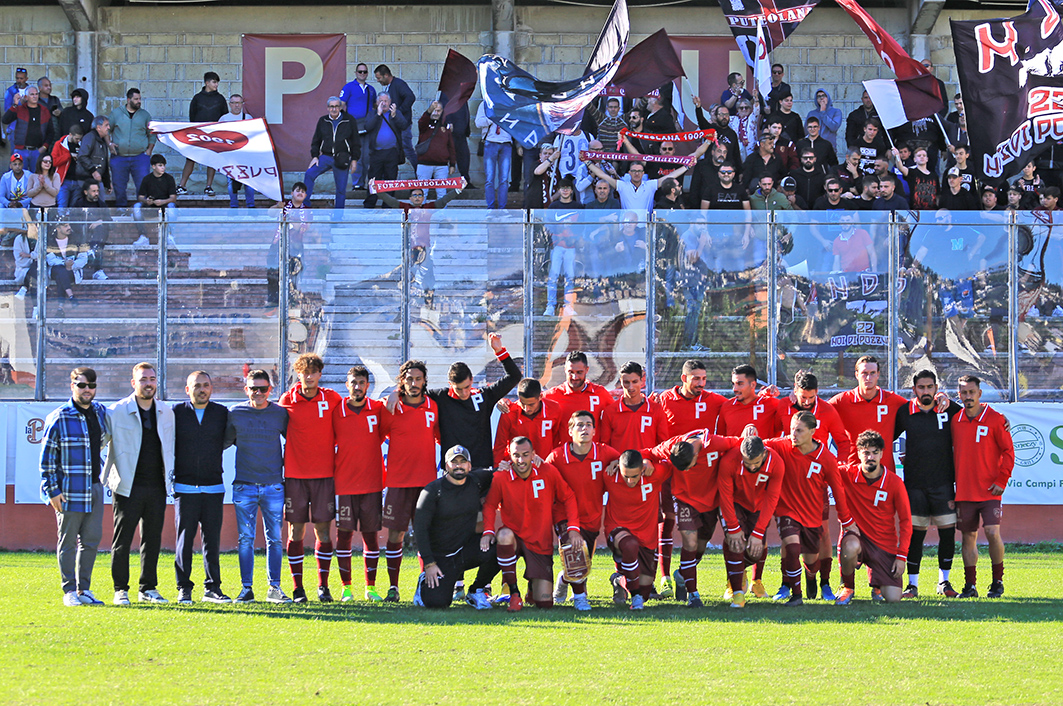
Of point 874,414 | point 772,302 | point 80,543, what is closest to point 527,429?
point 874,414

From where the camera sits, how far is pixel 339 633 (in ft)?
26.8

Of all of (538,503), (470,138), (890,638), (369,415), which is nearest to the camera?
(890,638)

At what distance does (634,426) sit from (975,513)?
10.9ft

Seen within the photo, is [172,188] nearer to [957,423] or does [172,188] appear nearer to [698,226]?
[698,226]

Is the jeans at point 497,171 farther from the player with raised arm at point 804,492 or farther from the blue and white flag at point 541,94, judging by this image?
the player with raised arm at point 804,492

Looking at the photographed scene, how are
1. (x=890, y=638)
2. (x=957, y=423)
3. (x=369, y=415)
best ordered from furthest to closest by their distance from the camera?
(x=957, y=423) < (x=369, y=415) < (x=890, y=638)

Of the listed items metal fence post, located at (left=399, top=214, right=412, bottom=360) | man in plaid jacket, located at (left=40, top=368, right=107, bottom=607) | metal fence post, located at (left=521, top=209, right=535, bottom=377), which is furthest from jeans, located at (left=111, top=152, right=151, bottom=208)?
man in plaid jacket, located at (left=40, top=368, right=107, bottom=607)

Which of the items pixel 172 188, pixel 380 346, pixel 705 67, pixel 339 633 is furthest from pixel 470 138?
pixel 339 633

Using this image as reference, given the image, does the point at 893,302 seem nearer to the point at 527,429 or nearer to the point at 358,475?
the point at 527,429

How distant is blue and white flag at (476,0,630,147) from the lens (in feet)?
51.8

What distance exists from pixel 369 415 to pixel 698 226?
5984mm

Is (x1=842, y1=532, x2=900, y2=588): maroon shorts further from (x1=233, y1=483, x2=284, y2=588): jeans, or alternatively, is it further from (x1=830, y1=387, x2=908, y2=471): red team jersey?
(x1=233, y1=483, x2=284, y2=588): jeans

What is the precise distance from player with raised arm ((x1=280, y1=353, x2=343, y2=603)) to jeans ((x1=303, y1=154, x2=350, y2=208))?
8188 millimetres

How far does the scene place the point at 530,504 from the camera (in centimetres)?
955
